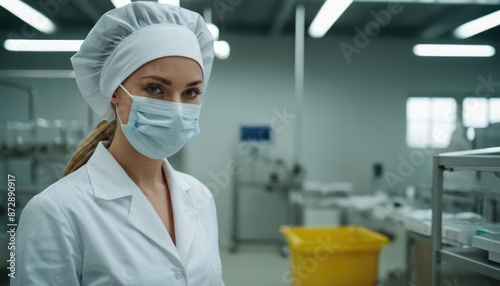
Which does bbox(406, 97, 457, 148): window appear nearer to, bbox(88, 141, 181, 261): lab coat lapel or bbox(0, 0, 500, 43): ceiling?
bbox(0, 0, 500, 43): ceiling

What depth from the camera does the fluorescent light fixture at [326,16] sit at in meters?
2.66

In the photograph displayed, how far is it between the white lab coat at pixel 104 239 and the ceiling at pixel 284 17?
1.69m

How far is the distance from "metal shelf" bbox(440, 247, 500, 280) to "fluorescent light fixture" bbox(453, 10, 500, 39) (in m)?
2.16

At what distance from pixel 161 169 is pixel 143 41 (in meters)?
0.36

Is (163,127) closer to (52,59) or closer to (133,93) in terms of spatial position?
(133,93)

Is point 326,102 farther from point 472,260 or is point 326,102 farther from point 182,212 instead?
point 182,212

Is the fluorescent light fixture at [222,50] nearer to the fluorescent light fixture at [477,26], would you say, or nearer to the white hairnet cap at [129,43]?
the fluorescent light fixture at [477,26]

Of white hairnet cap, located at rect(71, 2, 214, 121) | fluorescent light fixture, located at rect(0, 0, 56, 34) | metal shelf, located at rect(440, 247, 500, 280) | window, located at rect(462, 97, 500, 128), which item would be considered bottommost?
metal shelf, located at rect(440, 247, 500, 280)

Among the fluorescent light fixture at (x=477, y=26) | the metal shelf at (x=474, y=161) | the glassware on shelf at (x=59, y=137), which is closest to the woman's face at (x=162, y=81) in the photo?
the metal shelf at (x=474, y=161)

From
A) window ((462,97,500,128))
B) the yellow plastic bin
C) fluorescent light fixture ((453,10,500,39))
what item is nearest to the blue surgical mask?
the yellow plastic bin

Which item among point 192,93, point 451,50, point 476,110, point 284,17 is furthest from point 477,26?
point 192,93

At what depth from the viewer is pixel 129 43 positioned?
0.83 m

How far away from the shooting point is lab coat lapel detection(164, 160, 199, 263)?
85 cm

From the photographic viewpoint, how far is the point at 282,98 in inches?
151
